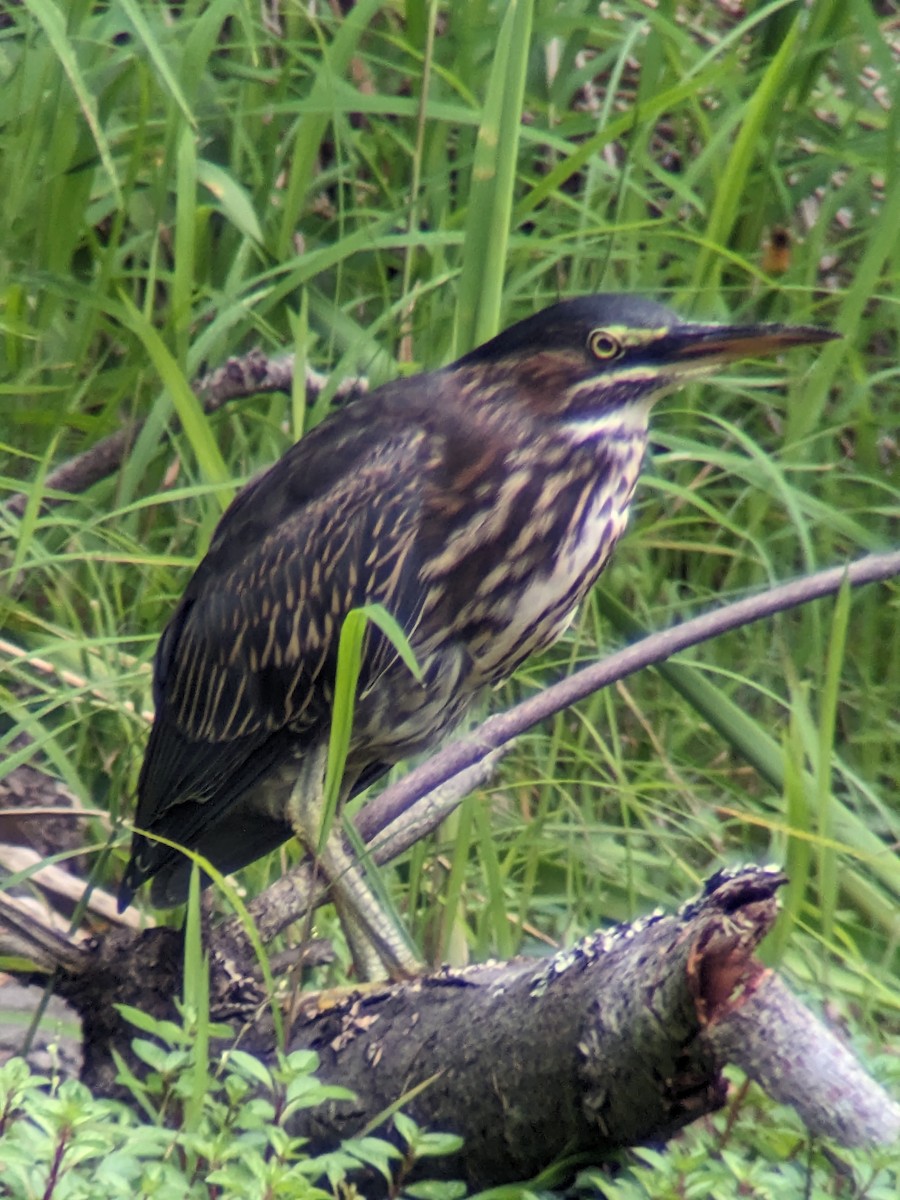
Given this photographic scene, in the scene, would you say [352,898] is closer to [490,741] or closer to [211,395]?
[490,741]

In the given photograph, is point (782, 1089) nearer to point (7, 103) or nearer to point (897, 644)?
point (897, 644)

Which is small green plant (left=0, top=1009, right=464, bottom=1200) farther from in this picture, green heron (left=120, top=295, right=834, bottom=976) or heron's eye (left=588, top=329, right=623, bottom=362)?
heron's eye (left=588, top=329, right=623, bottom=362)

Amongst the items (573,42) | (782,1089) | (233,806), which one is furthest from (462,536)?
(573,42)

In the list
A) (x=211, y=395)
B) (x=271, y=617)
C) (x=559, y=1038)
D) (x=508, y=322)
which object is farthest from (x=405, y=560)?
(x=508, y=322)

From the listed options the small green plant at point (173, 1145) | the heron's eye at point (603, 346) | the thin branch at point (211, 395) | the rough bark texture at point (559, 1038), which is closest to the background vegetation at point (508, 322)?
the thin branch at point (211, 395)

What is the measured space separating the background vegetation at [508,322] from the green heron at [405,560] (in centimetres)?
12

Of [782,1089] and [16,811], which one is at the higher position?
[782,1089]

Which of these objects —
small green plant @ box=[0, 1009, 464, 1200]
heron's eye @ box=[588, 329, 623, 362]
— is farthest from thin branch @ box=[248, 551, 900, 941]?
small green plant @ box=[0, 1009, 464, 1200]

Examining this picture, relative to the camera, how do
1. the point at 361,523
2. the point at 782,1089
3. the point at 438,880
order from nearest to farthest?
1. the point at 782,1089
2. the point at 361,523
3. the point at 438,880

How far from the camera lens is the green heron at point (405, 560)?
2551 millimetres

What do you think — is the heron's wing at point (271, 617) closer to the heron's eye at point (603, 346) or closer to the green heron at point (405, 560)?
the green heron at point (405, 560)

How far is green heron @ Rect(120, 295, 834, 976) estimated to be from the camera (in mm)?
2551

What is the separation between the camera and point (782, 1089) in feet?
5.43

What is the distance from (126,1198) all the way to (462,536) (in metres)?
1.24
